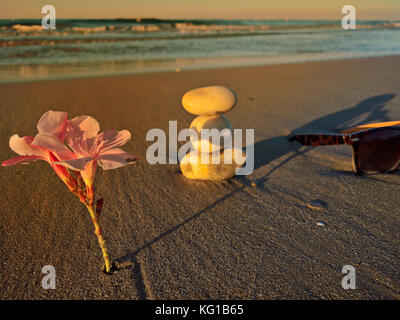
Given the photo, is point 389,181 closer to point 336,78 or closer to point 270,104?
point 270,104

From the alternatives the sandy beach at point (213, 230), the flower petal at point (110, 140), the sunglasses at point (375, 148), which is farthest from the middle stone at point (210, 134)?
the flower petal at point (110, 140)

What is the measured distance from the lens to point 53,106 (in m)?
5.02

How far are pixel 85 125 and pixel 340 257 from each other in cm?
141

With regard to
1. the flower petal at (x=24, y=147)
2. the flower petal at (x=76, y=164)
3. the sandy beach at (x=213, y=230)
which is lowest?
the sandy beach at (x=213, y=230)

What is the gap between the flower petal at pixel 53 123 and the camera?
1.04 meters

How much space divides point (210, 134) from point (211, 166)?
251mm

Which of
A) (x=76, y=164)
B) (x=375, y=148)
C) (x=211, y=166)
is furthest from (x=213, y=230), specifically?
(x=375, y=148)

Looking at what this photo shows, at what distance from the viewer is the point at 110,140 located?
3.84 ft

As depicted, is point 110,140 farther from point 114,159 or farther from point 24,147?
point 24,147

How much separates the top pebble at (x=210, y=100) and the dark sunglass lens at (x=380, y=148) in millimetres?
1123

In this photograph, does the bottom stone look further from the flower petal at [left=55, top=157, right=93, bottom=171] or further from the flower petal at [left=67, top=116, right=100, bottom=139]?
the flower petal at [left=55, top=157, right=93, bottom=171]

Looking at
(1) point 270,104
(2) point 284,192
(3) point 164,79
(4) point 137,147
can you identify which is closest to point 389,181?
(2) point 284,192

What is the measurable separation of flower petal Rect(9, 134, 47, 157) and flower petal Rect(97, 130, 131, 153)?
185 mm

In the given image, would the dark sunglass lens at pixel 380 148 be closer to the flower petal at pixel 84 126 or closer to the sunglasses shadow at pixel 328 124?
the sunglasses shadow at pixel 328 124
